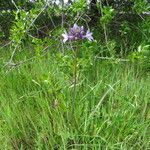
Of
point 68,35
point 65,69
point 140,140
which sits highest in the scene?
point 68,35

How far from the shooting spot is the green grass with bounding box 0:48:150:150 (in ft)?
7.49

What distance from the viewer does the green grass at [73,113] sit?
89.9 inches

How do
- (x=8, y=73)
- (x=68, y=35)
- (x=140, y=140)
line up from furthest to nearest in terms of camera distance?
(x=8, y=73), (x=140, y=140), (x=68, y=35)

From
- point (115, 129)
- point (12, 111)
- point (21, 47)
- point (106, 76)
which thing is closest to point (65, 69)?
point (106, 76)

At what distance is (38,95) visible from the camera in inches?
103

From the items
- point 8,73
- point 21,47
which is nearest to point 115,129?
point 8,73

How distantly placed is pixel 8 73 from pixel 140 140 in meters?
1.12

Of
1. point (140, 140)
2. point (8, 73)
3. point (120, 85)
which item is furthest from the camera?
point (8, 73)

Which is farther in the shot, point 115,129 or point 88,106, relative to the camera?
point 88,106

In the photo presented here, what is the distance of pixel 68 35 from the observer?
214 centimetres

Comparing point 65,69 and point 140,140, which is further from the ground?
point 65,69

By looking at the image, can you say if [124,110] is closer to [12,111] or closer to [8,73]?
[12,111]

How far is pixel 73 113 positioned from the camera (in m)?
2.39

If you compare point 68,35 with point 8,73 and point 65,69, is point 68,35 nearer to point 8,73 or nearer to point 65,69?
point 65,69
